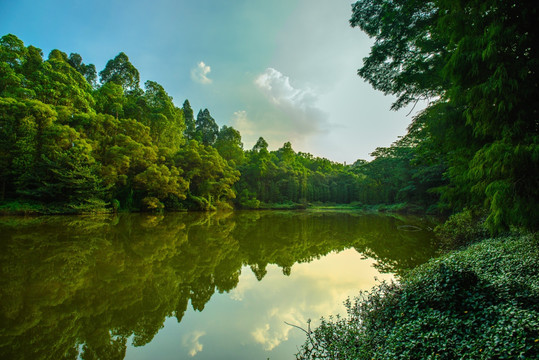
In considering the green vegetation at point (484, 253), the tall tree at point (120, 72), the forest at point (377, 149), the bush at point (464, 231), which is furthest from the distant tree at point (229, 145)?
the green vegetation at point (484, 253)

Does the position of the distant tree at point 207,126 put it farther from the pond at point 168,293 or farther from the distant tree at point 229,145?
the pond at point 168,293

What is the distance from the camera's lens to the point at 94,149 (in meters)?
17.7

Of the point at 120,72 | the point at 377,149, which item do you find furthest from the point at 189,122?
the point at 377,149

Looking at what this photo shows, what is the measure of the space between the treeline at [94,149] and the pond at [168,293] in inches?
345

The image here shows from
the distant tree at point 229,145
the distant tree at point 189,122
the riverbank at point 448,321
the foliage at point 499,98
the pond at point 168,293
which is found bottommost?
the pond at point 168,293

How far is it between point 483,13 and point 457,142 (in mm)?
2129

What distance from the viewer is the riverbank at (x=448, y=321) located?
78.5 inches

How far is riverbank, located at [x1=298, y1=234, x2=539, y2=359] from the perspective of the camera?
1.99 metres

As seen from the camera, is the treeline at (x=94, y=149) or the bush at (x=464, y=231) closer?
the bush at (x=464, y=231)

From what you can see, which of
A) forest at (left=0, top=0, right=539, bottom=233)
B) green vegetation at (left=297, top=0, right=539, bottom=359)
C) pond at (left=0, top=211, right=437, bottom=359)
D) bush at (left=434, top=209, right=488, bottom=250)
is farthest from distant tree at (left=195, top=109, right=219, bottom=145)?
green vegetation at (left=297, top=0, right=539, bottom=359)

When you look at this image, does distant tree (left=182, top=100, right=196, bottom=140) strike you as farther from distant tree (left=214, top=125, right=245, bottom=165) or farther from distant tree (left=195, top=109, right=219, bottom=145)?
distant tree (left=214, top=125, right=245, bottom=165)

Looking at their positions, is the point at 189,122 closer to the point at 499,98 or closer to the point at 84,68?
the point at 84,68

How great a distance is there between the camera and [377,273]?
615 centimetres

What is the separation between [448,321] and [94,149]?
21.7 m
